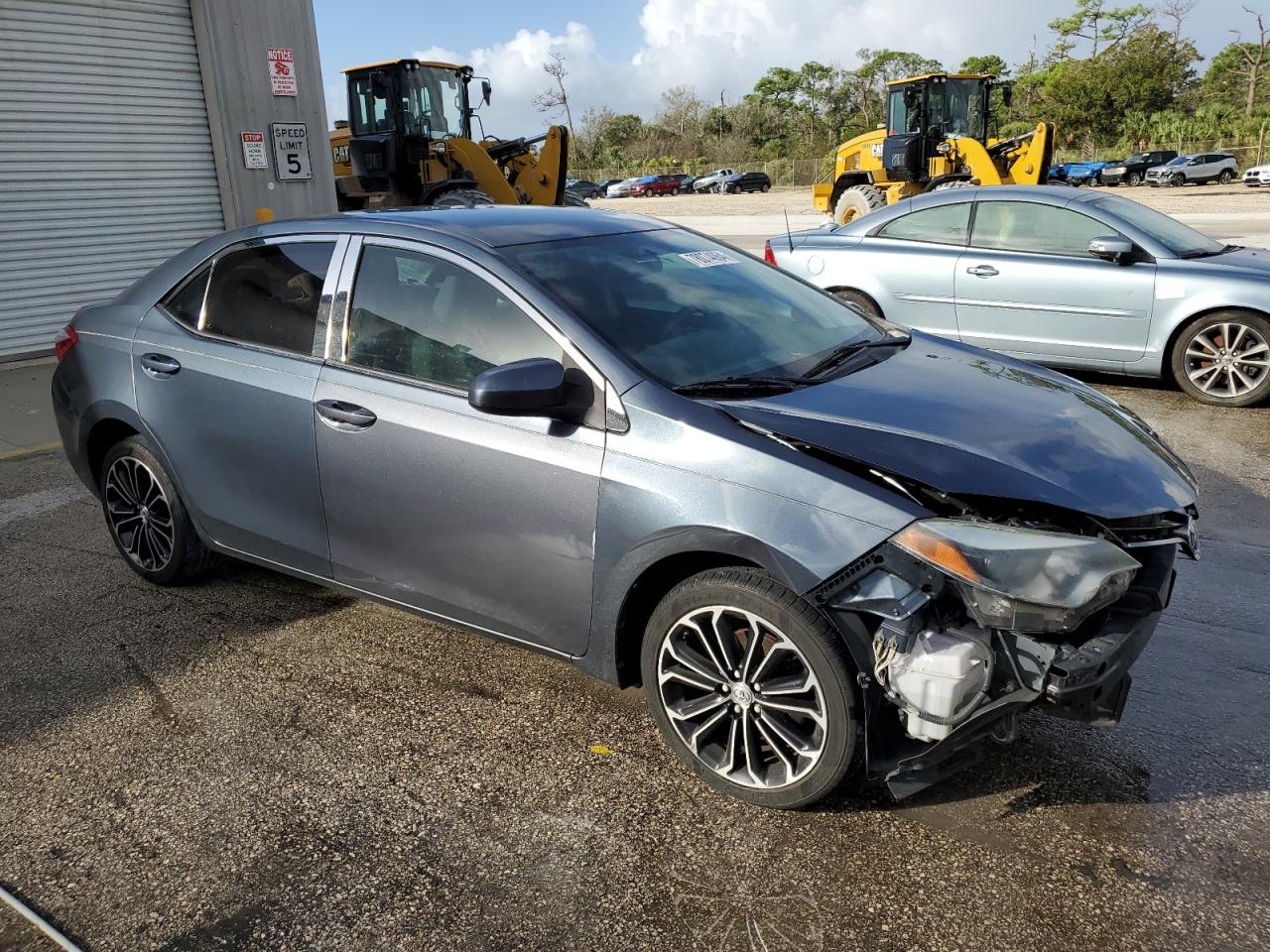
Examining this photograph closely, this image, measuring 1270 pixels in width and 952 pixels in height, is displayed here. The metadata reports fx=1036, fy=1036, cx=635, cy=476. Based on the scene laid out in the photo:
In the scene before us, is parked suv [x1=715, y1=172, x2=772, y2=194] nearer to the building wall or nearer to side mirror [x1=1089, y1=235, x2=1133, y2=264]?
the building wall

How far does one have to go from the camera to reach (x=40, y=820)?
305 centimetres

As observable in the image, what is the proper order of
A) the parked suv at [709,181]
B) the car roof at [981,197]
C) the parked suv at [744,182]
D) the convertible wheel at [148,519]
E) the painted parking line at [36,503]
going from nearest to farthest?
the convertible wheel at [148,519], the painted parking line at [36,503], the car roof at [981,197], the parked suv at [744,182], the parked suv at [709,181]

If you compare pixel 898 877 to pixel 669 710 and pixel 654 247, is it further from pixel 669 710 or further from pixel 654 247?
pixel 654 247

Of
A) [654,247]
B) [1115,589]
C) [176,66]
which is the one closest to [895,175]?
[176,66]

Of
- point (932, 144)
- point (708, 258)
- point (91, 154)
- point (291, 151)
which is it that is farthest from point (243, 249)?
point (932, 144)

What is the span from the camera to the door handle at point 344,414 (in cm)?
353

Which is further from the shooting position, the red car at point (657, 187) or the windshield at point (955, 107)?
the red car at point (657, 187)

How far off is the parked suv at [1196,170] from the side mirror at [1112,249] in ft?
134

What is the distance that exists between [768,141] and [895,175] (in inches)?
2518

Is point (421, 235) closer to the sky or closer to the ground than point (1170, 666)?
closer to the sky

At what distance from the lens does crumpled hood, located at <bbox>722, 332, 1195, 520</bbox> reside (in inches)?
109

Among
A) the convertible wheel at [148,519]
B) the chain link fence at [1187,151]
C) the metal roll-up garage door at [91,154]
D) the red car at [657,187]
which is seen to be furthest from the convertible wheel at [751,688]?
the red car at [657,187]

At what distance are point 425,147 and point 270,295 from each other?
1320 centimetres

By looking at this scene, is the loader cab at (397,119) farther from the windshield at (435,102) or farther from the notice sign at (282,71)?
the notice sign at (282,71)
